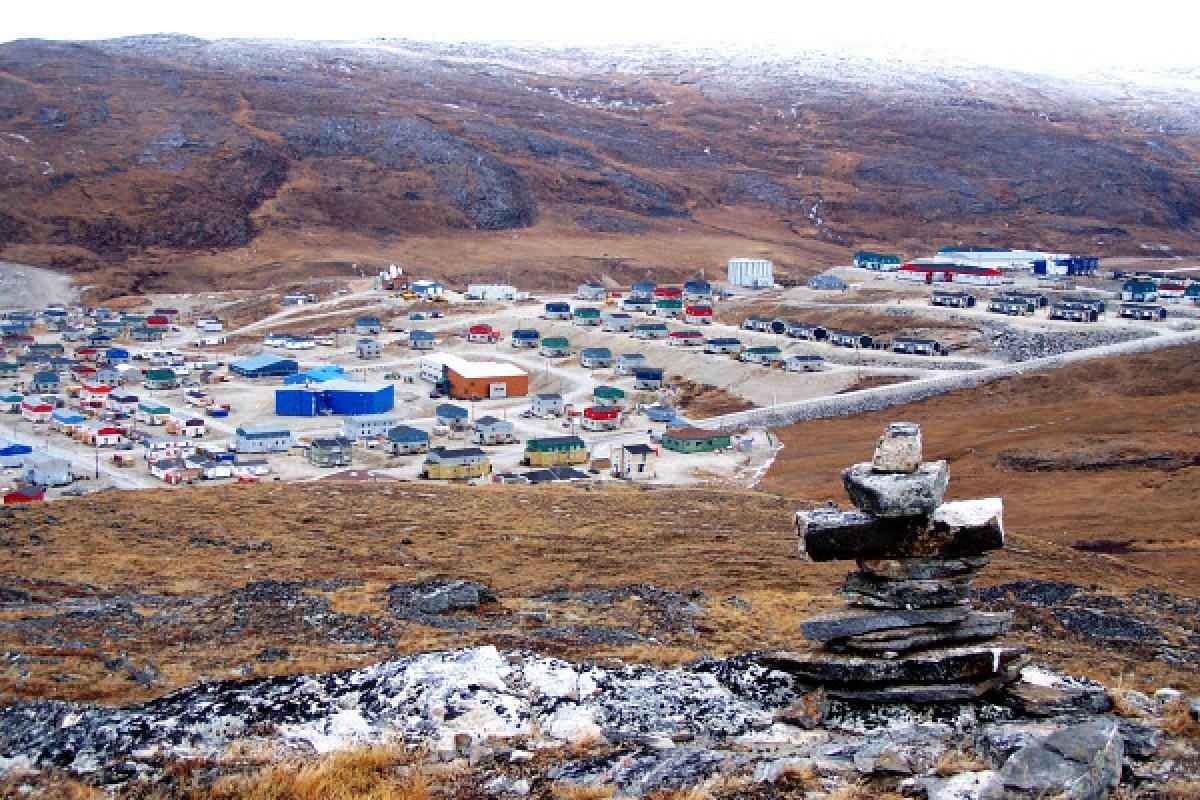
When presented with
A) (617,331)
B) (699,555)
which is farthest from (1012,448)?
(617,331)

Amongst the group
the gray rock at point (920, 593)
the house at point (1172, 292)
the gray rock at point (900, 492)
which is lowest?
the house at point (1172, 292)

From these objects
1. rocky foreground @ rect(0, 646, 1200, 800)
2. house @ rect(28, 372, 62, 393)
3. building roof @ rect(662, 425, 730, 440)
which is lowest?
house @ rect(28, 372, 62, 393)

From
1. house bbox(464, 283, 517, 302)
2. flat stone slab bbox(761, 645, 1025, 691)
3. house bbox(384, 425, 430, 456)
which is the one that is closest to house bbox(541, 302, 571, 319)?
house bbox(464, 283, 517, 302)

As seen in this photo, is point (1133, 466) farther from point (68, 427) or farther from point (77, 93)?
point (77, 93)

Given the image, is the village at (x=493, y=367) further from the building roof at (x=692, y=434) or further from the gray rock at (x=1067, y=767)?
the gray rock at (x=1067, y=767)

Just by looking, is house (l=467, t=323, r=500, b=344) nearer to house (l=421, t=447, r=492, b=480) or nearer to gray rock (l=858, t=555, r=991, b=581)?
house (l=421, t=447, r=492, b=480)

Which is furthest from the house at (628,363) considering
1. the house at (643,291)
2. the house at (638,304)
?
the house at (643,291)

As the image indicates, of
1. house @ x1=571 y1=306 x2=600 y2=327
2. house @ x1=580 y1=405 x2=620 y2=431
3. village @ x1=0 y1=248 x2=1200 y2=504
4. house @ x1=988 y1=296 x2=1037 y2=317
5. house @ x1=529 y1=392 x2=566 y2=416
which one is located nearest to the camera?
village @ x1=0 y1=248 x2=1200 y2=504
